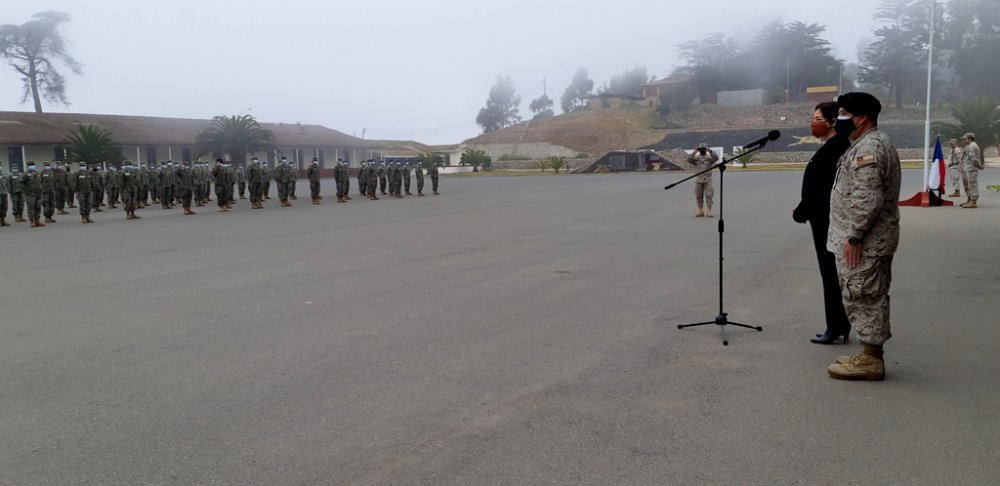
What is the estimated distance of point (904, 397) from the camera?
468 cm

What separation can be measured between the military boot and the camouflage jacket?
64cm

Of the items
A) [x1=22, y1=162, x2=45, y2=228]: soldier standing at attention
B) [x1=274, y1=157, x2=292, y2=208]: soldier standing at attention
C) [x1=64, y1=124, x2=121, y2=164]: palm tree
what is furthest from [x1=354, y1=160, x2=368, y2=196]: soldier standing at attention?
[x1=64, y1=124, x2=121, y2=164]: palm tree

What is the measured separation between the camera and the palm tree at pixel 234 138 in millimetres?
56625

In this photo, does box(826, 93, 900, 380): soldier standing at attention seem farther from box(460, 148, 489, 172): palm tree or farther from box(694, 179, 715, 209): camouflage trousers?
box(460, 148, 489, 172): palm tree

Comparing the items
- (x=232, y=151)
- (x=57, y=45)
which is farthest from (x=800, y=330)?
(x=57, y=45)

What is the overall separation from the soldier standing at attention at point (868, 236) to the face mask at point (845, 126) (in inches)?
5.8

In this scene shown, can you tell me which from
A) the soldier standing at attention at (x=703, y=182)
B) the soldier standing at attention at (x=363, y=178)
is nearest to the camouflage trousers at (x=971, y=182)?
the soldier standing at attention at (x=703, y=182)

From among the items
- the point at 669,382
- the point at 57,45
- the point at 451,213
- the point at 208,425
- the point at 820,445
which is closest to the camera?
the point at 820,445

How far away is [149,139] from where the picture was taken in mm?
52500

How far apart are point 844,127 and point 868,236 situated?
3.01 ft

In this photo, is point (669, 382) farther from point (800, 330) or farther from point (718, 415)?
point (800, 330)

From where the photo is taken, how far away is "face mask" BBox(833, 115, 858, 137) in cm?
525

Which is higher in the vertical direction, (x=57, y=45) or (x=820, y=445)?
(x=57, y=45)

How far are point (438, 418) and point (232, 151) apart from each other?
56487mm
